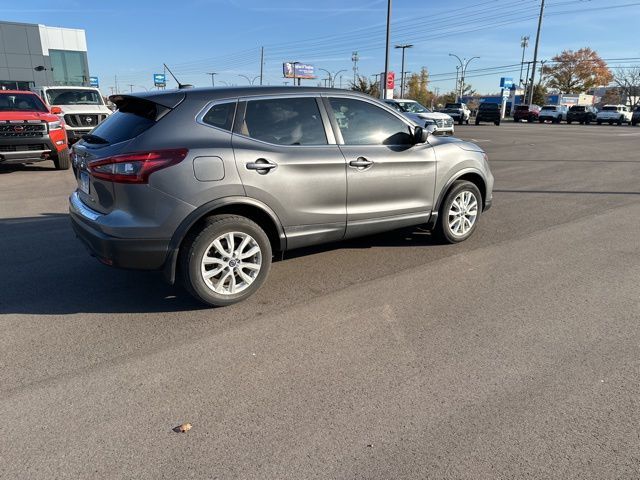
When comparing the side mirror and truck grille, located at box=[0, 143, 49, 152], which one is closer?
the side mirror

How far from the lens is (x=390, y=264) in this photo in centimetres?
522

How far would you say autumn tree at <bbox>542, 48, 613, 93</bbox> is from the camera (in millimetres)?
89188

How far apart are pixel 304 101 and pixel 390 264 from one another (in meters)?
1.90

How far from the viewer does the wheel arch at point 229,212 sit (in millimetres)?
3824

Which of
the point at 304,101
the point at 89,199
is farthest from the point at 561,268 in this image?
the point at 89,199

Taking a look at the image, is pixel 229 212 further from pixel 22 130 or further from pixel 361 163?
pixel 22 130

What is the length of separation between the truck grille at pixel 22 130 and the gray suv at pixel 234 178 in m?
7.49

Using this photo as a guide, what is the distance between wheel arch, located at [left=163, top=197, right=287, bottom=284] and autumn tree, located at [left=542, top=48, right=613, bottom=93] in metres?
102

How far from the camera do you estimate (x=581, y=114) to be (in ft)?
159

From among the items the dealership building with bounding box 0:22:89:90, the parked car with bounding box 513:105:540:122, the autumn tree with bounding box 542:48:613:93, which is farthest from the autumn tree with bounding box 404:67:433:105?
the dealership building with bounding box 0:22:89:90

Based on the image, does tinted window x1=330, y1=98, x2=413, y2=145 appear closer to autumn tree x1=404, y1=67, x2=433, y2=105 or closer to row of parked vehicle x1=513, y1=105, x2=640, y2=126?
→ row of parked vehicle x1=513, y1=105, x2=640, y2=126

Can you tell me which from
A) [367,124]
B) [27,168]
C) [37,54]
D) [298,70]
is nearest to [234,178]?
[367,124]

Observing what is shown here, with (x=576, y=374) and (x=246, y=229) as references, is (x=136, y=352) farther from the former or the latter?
(x=576, y=374)

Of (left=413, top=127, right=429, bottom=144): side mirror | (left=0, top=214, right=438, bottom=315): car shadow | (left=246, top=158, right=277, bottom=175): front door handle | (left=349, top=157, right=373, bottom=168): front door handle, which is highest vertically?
(left=413, top=127, right=429, bottom=144): side mirror
